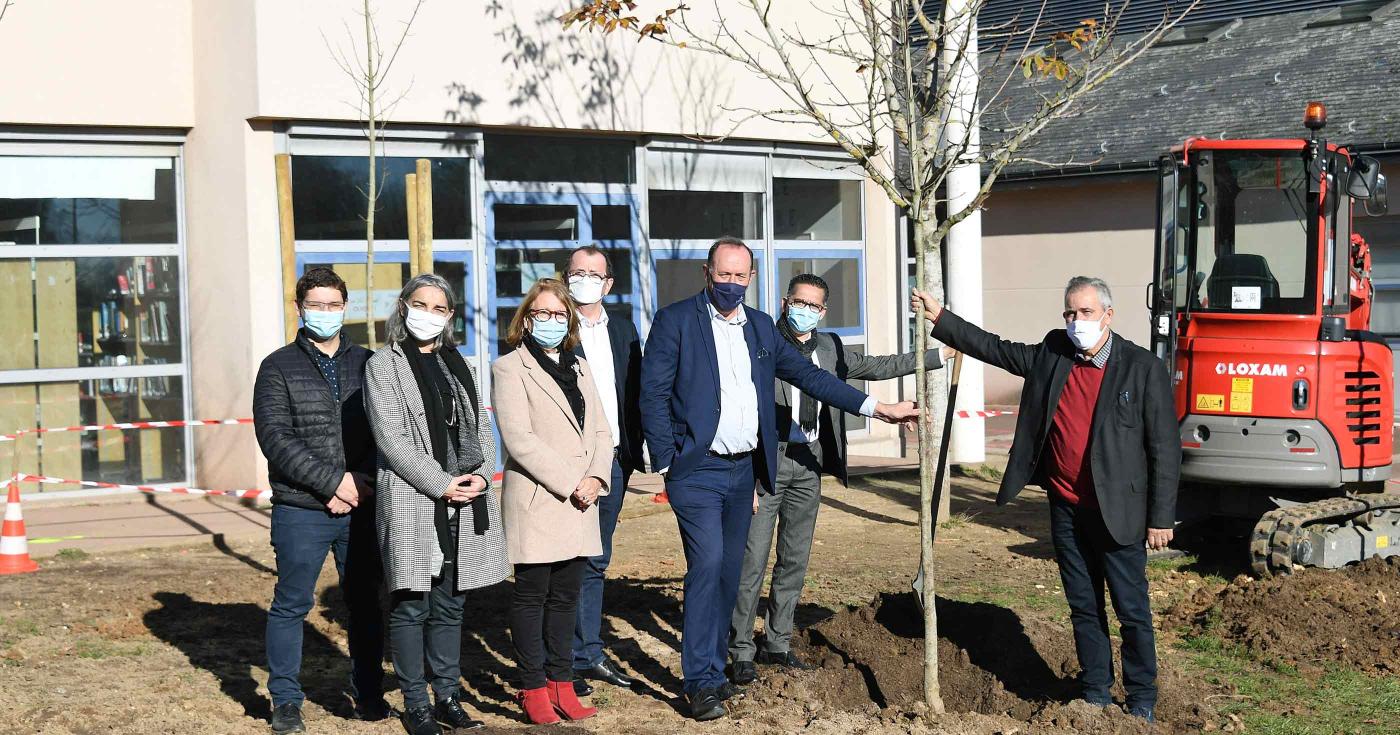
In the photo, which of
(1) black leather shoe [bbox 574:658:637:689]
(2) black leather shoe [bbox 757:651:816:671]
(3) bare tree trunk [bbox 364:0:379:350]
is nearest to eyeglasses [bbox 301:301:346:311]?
(1) black leather shoe [bbox 574:658:637:689]

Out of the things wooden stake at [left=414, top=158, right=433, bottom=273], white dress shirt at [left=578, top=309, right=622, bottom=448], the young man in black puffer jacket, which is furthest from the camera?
wooden stake at [left=414, top=158, right=433, bottom=273]

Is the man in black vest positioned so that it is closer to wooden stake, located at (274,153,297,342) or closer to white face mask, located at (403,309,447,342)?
white face mask, located at (403,309,447,342)

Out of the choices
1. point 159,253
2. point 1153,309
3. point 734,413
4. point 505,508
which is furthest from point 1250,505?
point 159,253

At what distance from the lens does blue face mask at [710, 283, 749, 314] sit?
646cm

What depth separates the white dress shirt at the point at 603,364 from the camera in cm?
685

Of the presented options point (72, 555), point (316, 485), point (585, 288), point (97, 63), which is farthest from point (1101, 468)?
point (97, 63)

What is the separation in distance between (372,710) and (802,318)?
2.65m

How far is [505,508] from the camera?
623cm

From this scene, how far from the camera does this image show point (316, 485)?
5.95 meters

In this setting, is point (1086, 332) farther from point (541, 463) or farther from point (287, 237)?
point (287, 237)

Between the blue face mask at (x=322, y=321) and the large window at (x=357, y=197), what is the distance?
6.42 meters

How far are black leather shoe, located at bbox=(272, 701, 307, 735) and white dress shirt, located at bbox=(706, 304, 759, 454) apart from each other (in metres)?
1.96

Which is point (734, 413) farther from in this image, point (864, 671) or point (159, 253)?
point (159, 253)

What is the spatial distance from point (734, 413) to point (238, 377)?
7.14 metres
